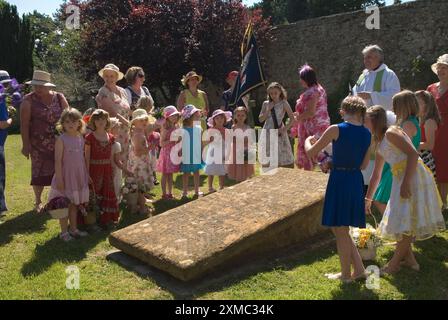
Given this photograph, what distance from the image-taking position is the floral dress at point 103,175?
203 inches

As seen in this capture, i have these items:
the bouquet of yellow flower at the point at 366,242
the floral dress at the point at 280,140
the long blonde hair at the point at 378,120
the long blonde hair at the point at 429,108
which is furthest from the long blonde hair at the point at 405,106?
the floral dress at the point at 280,140

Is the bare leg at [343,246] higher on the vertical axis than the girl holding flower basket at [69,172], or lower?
lower

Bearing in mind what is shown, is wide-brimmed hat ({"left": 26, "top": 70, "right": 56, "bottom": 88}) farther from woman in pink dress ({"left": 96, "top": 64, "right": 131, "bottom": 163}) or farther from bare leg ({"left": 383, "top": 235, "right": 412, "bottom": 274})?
bare leg ({"left": 383, "top": 235, "right": 412, "bottom": 274})

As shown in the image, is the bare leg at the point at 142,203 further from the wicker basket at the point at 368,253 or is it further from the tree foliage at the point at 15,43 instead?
the tree foliage at the point at 15,43

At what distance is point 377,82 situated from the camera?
5520 millimetres

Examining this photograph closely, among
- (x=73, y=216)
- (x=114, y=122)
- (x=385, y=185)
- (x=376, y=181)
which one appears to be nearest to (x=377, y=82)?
(x=385, y=185)

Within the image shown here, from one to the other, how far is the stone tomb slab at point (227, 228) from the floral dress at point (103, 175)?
0.89 m

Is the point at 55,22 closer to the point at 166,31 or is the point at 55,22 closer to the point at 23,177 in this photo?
the point at 166,31

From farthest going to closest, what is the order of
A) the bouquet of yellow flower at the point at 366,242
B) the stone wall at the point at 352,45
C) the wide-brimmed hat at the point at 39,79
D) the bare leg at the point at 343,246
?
the stone wall at the point at 352,45 → the wide-brimmed hat at the point at 39,79 → the bouquet of yellow flower at the point at 366,242 → the bare leg at the point at 343,246

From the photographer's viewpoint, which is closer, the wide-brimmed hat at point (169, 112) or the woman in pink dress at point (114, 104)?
the woman in pink dress at point (114, 104)

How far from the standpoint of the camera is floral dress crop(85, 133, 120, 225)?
5.16 metres

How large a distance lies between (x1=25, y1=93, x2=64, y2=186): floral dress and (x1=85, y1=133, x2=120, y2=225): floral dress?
94cm

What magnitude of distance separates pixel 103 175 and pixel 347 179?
113 inches
